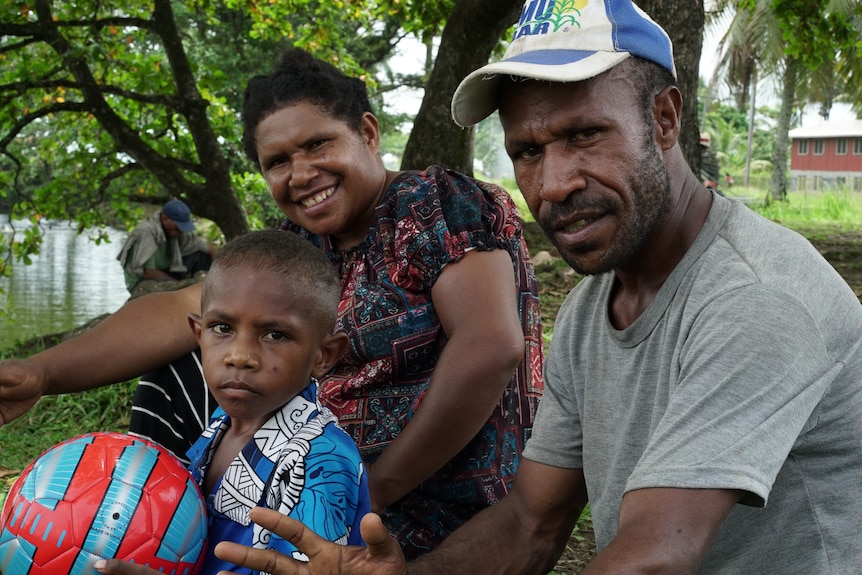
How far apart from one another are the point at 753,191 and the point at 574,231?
38905 millimetres

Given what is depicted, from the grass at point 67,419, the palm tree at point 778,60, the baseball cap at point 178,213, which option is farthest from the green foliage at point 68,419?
→ the palm tree at point 778,60

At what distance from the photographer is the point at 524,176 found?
2.02m

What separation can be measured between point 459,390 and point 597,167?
862 millimetres

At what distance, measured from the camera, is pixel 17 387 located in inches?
102

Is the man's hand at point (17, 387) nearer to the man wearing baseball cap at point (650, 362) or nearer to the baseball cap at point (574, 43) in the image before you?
the man wearing baseball cap at point (650, 362)

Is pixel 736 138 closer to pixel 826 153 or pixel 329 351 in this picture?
pixel 826 153

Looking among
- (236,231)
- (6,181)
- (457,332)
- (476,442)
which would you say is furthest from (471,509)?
(6,181)

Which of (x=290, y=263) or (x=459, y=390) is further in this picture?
(x=459, y=390)

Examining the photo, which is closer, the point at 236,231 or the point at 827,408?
the point at 827,408

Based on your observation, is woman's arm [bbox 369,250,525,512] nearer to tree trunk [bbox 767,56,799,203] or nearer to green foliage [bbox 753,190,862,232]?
green foliage [bbox 753,190,862,232]

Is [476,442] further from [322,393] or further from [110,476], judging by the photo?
[110,476]

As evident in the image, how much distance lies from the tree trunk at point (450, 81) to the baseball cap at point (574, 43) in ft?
17.0

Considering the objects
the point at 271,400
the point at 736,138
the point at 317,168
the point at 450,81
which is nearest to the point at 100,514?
the point at 271,400

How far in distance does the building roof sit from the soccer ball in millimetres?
48505
